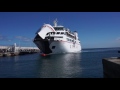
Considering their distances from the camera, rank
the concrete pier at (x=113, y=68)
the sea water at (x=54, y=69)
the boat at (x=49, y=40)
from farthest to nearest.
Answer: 1. the boat at (x=49, y=40)
2. the sea water at (x=54, y=69)
3. the concrete pier at (x=113, y=68)

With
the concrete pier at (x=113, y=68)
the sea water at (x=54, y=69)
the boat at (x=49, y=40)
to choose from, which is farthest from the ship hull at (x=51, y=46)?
the concrete pier at (x=113, y=68)

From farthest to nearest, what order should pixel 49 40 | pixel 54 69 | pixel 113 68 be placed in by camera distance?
pixel 49 40 → pixel 54 69 → pixel 113 68

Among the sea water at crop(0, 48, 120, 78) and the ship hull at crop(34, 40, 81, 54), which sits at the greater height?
the ship hull at crop(34, 40, 81, 54)

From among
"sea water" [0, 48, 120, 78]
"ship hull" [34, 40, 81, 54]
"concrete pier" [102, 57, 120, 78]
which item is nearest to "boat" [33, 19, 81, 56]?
"ship hull" [34, 40, 81, 54]

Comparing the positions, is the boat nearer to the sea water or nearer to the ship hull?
the ship hull

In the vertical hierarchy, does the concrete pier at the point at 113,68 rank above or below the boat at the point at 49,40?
below

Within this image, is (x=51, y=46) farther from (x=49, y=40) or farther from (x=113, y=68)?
(x=113, y=68)

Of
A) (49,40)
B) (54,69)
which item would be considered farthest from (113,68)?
(49,40)

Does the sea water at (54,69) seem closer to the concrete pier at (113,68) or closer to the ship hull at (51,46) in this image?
the concrete pier at (113,68)

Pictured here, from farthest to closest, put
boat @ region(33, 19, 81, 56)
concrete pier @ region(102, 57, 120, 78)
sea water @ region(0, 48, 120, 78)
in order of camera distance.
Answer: boat @ region(33, 19, 81, 56), sea water @ region(0, 48, 120, 78), concrete pier @ region(102, 57, 120, 78)

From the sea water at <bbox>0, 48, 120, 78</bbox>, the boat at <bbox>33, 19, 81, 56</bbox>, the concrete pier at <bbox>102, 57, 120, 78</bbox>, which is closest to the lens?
the concrete pier at <bbox>102, 57, 120, 78</bbox>

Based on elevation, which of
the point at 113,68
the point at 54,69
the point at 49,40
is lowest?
the point at 54,69
